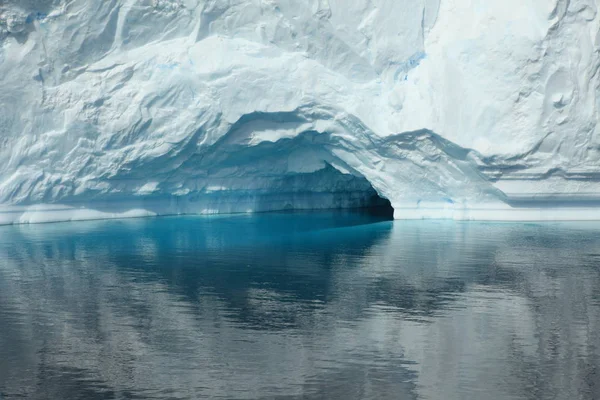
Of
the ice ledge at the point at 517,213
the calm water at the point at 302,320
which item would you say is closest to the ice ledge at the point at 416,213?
the ice ledge at the point at 517,213

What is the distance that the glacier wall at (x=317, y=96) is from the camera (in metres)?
17.4

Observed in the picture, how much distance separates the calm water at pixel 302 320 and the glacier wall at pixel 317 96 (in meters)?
3.82

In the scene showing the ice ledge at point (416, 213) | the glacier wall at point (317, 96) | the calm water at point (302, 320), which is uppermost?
the glacier wall at point (317, 96)

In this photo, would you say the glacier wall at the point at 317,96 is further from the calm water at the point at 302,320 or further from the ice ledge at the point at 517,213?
the calm water at the point at 302,320

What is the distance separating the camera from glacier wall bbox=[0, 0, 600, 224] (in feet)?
57.1

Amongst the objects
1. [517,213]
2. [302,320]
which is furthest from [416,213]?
[302,320]

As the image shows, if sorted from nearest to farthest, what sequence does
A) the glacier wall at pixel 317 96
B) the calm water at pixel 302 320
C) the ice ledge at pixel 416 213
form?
the calm water at pixel 302 320
the glacier wall at pixel 317 96
the ice ledge at pixel 416 213

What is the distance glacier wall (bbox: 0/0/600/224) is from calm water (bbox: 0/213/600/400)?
3821mm

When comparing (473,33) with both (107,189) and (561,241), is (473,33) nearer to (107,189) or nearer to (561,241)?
(561,241)

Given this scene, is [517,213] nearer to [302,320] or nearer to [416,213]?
[416,213]

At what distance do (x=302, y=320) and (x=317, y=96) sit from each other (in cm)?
1110

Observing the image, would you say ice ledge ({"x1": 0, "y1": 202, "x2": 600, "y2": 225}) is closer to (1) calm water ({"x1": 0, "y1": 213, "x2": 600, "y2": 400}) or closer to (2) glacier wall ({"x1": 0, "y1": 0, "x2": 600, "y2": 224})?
(2) glacier wall ({"x1": 0, "y1": 0, "x2": 600, "y2": 224})

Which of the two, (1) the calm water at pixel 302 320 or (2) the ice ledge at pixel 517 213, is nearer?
(1) the calm water at pixel 302 320

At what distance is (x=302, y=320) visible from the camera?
7875 mm
